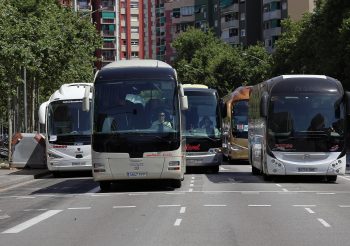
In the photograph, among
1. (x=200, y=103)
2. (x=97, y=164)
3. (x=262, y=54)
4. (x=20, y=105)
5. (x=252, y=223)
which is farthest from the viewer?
(x=262, y=54)

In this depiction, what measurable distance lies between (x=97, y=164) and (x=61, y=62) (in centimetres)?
2277

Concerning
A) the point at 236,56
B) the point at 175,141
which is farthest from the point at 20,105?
the point at 236,56

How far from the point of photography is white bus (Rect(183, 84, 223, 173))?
102ft

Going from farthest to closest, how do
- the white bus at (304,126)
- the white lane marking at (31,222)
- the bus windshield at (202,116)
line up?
the bus windshield at (202,116) < the white bus at (304,126) < the white lane marking at (31,222)

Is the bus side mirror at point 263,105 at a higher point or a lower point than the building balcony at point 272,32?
lower

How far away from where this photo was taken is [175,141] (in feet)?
72.3

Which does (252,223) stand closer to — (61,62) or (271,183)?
(271,183)

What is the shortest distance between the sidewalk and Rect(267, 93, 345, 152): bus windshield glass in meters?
8.46

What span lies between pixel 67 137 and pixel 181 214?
14630mm

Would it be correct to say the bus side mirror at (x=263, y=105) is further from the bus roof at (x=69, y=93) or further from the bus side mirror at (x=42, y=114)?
the bus side mirror at (x=42, y=114)

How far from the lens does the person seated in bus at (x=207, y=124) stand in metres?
31.7

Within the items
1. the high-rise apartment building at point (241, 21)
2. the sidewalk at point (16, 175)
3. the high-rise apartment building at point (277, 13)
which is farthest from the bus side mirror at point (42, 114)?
the high-rise apartment building at point (241, 21)

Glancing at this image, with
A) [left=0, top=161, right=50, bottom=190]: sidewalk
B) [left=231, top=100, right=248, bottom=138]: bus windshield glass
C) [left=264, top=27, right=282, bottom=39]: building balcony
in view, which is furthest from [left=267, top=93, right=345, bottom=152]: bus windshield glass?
[left=264, top=27, right=282, bottom=39]: building balcony

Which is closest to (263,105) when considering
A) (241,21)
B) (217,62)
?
(217,62)
